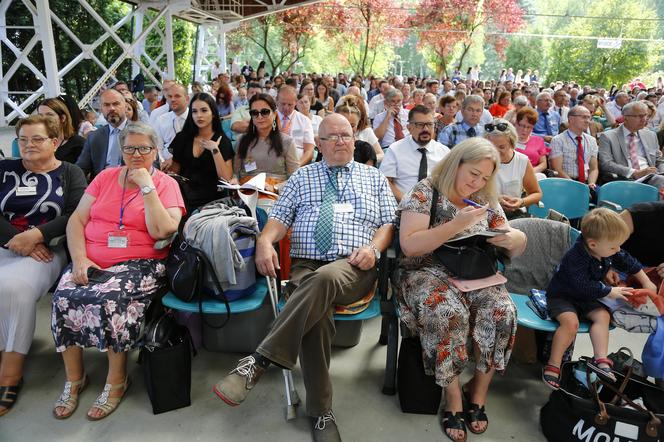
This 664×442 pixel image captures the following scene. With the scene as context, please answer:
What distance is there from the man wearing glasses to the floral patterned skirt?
6.85ft

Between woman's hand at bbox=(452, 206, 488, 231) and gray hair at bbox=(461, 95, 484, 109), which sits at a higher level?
gray hair at bbox=(461, 95, 484, 109)

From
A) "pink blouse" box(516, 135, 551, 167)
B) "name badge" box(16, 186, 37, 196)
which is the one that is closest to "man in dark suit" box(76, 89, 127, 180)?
"name badge" box(16, 186, 37, 196)

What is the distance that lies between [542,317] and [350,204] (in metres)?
1.21

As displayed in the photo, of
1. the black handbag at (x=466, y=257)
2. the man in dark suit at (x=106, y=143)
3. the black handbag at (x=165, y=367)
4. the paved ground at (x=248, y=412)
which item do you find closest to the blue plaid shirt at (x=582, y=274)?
the black handbag at (x=466, y=257)

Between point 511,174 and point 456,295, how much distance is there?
5.67 feet

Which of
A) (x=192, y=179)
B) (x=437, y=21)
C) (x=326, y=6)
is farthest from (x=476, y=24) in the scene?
(x=192, y=179)

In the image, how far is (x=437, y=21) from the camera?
23391mm

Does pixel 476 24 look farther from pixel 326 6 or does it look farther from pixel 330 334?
pixel 330 334

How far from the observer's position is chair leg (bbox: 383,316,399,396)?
2.40 m

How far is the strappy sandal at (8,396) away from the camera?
2.28m

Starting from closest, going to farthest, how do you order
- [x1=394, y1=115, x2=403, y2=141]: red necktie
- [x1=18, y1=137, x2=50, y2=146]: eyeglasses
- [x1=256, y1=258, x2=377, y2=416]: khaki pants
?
1. [x1=256, y1=258, x2=377, y2=416]: khaki pants
2. [x1=18, y1=137, x2=50, y2=146]: eyeglasses
3. [x1=394, y1=115, x2=403, y2=141]: red necktie

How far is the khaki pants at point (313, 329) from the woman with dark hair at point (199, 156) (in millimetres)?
1712

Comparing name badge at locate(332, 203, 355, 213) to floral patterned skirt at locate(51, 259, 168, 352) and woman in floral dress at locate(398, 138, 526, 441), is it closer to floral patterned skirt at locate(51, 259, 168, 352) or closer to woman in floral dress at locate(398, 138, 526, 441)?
woman in floral dress at locate(398, 138, 526, 441)

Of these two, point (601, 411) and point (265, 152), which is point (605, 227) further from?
point (265, 152)
